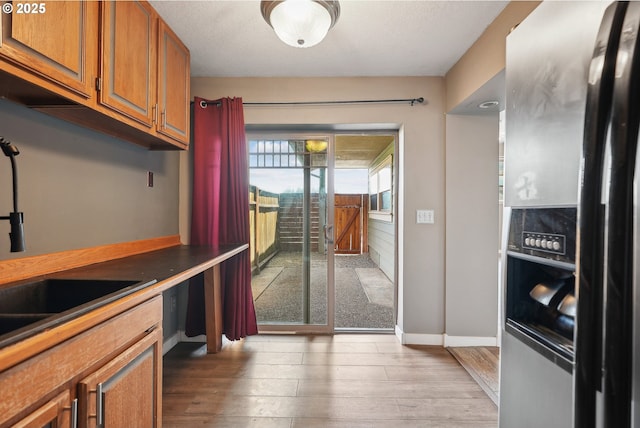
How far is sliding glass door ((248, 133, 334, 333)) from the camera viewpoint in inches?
118

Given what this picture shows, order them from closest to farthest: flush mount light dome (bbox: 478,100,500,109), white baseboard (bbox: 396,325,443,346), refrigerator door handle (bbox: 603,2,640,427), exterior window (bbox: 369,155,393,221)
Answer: refrigerator door handle (bbox: 603,2,640,427) → flush mount light dome (bbox: 478,100,500,109) → white baseboard (bbox: 396,325,443,346) → exterior window (bbox: 369,155,393,221)

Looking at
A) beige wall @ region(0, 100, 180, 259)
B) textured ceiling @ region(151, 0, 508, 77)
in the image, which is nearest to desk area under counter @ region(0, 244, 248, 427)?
beige wall @ region(0, 100, 180, 259)

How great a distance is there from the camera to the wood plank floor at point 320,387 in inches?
69.9

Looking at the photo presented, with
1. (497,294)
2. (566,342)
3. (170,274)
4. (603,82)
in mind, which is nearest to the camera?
(603,82)

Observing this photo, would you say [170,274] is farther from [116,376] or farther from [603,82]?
[603,82]

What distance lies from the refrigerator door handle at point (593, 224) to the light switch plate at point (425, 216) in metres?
2.18

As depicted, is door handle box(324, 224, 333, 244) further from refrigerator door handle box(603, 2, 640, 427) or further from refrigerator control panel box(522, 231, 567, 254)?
refrigerator door handle box(603, 2, 640, 427)

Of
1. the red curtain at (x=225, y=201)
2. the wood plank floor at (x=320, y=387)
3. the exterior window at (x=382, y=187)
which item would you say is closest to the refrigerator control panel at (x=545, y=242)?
the wood plank floor at (x=320, y=387)

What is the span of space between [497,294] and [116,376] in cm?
283

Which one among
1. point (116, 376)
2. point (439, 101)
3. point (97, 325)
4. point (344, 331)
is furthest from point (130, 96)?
point (344, 331)

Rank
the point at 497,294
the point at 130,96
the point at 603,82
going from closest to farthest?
the point at 603,82 → the point at 130,96 → the point at 497,294

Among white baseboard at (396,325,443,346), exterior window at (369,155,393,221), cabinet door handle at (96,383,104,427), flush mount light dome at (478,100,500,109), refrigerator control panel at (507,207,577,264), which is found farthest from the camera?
exterior window at (369,155,393,221)

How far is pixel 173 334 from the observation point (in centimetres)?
276

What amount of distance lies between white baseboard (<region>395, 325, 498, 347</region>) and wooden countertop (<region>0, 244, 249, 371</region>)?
179 centimetres
